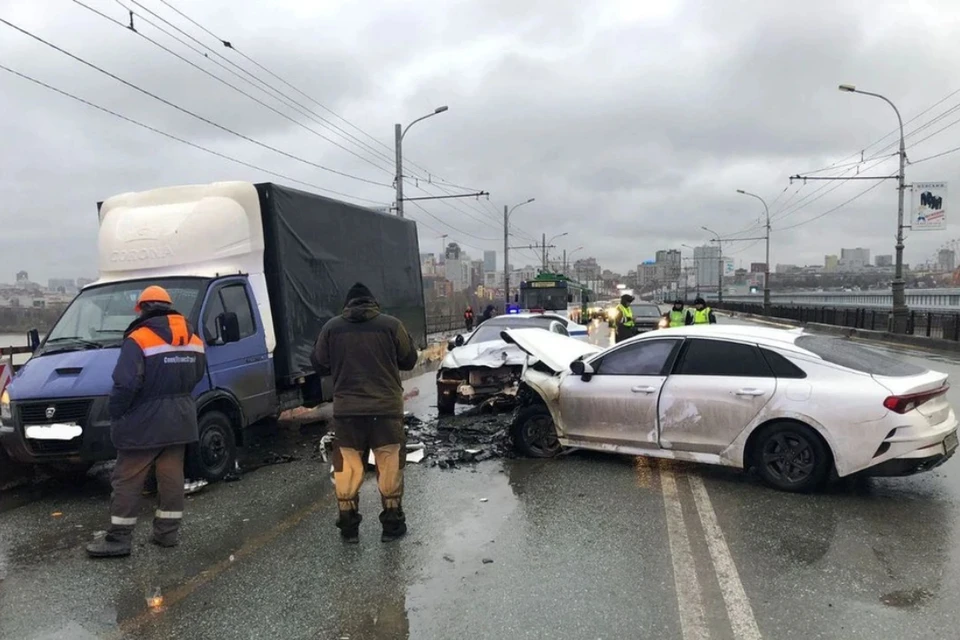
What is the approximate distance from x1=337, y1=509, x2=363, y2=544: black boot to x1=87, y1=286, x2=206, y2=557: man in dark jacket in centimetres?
124

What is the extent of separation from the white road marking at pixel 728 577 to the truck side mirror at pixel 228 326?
15.8 feet

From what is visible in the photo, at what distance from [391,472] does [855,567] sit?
125 inches

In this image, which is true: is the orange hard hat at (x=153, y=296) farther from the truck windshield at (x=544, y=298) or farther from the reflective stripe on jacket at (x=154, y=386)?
the truck windshield at (x=544, y=298)

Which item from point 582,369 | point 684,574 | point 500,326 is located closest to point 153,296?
point 582,369

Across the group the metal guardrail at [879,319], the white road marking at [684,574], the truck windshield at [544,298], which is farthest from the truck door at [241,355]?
the truck windshield at [544,298]

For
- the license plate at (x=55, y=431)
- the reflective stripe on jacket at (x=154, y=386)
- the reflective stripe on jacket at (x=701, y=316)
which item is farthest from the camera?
the reflective stripe on jacket at (x=701, y=316)

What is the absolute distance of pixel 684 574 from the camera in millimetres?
4047

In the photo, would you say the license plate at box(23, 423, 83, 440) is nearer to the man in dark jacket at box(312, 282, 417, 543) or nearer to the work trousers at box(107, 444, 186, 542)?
the work trousers at box(107, 444, 186, 542)

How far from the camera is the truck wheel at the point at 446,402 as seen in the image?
9789 millimetres

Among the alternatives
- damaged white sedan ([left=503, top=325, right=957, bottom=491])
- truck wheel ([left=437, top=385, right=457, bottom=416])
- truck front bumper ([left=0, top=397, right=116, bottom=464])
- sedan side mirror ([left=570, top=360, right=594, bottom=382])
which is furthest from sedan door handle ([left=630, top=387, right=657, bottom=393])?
truck front bumper ([left=0, top=397, right=116, bottom=464])

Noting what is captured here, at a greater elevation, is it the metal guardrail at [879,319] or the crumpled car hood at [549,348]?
the crumpled car hood at [549,348]

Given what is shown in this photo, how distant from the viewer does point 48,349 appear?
633cm

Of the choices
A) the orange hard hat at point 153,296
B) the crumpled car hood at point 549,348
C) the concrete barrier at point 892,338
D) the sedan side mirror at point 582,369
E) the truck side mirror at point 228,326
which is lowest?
the concrete barrier at point 892,338

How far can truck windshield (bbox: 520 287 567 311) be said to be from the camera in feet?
103
